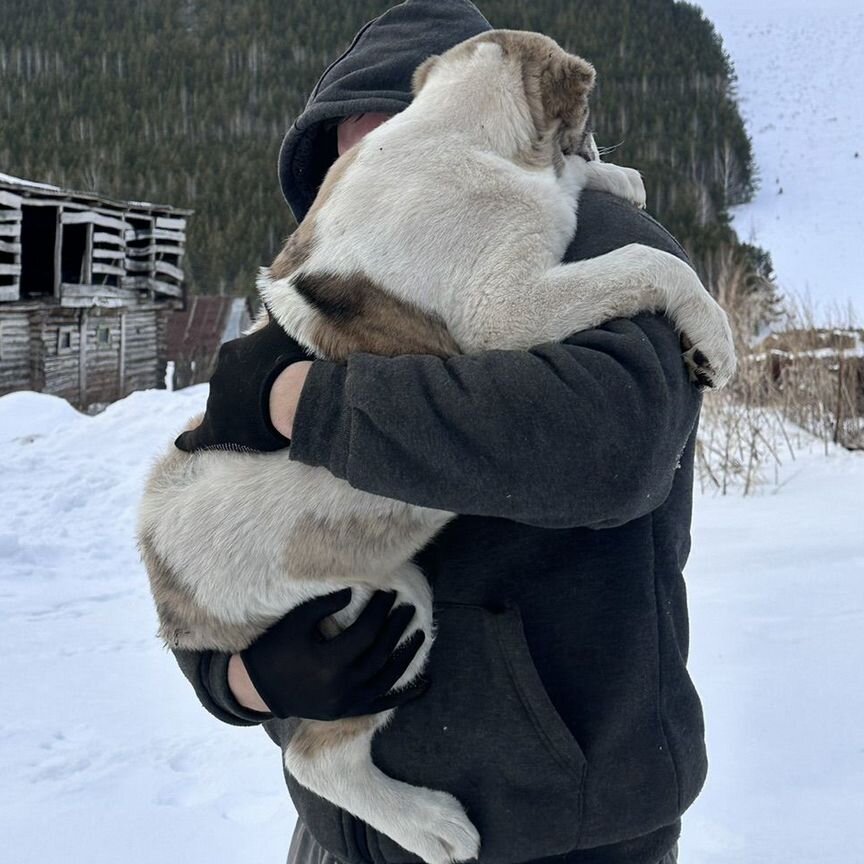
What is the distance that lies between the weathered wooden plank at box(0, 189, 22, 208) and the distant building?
32.6 feet

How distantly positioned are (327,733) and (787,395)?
8658 millimetres

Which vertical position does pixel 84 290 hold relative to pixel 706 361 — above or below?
below

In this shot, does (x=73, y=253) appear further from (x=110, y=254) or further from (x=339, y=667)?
(x=339, y=667)

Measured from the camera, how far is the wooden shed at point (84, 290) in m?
21.6

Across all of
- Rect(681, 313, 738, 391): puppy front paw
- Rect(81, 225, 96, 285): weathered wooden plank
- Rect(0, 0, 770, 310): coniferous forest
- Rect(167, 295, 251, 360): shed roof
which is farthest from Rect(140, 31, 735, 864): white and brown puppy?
Rect(0, 0, 770, 310): coniferous forest

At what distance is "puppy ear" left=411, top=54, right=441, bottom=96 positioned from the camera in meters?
2.02

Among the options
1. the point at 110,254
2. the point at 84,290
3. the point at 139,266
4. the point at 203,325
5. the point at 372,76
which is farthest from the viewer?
the point at 203,325

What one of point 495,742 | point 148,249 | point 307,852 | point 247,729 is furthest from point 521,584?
point 148,249

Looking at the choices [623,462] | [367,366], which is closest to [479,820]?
[623,462]

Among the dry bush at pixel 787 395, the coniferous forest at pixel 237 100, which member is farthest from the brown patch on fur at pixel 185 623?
the coniferous forest at pixel 237 100

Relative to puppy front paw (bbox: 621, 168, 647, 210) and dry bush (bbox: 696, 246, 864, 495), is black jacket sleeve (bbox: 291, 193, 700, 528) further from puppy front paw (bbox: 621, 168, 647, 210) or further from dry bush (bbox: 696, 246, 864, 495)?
dry bush (bbox: 696, 246, 864, 495)

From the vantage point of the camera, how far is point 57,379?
2308 cm

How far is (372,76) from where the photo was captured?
7.34 feet

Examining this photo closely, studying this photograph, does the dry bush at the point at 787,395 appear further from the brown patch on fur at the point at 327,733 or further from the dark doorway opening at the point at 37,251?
the dark doorway opening at the point at 37,251
